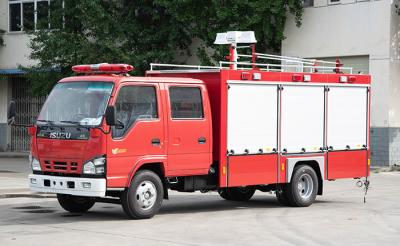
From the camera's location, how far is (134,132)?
43.8 feet

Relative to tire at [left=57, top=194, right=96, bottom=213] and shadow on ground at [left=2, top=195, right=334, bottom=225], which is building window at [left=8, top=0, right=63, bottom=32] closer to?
shadow on ground at [left=2, top=195, right=334, bottom=225]

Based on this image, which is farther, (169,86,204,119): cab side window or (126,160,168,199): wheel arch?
(169,86,204,119): cab side window

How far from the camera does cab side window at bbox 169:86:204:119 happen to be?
14078 mm

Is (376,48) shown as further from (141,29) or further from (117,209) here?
(117,209)

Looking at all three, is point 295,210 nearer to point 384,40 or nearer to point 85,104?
point 85,104

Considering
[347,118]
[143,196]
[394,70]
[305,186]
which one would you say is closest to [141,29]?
[394,70]

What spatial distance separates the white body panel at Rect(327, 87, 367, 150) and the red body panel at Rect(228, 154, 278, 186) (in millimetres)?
1781

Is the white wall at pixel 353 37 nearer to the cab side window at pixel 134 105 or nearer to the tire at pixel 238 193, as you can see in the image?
the tire at pixel 238 193

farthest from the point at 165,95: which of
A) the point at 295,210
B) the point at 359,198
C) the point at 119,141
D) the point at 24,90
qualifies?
the point at 24,90

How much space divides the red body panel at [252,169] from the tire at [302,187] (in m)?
0.59

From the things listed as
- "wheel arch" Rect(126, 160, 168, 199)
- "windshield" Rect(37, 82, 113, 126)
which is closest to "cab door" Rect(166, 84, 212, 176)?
"wheel arch" Rect(126, 160, 168, 199)

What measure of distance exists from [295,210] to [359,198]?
10.7 feet

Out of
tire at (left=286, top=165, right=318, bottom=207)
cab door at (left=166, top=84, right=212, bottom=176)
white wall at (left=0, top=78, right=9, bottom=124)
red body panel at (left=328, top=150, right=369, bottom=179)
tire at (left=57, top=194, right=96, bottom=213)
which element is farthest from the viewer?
white wall at (left=0, top=78, right=9, bottom=124)

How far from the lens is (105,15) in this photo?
101 feet
